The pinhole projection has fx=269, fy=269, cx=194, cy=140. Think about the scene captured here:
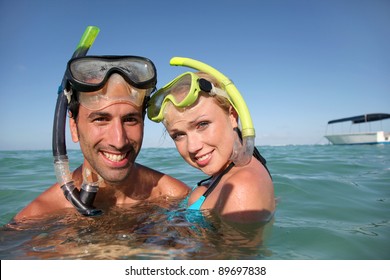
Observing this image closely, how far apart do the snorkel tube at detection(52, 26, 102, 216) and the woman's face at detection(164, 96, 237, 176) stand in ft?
3.54

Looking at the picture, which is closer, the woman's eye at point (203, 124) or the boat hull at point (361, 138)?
the woman's eye at point (203, 124)

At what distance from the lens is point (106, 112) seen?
9.01ft

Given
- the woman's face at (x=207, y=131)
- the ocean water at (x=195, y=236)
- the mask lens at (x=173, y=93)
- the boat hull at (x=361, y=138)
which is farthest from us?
the boat hull at (x=361, y=138)

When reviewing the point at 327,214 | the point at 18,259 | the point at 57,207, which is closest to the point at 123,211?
the point at 57,207

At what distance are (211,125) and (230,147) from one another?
0.31m

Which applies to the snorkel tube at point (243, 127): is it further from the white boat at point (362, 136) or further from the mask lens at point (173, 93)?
the white boat at point (362, 136)

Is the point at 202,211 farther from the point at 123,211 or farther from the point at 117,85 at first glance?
the point at 117,85

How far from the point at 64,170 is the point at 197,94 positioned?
5.25 ft

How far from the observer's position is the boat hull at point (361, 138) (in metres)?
36.5

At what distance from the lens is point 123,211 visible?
3102 millimetres

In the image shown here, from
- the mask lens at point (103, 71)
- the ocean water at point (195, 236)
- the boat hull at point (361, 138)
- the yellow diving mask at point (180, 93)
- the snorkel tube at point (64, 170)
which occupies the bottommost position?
the boat hull at point (361, 138)

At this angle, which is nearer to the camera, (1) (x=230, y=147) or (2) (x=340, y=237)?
(2) (x=340, y=237)

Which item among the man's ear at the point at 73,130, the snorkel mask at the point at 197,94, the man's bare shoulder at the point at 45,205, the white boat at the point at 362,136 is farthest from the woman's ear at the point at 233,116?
the white boat at the point at 362,136
